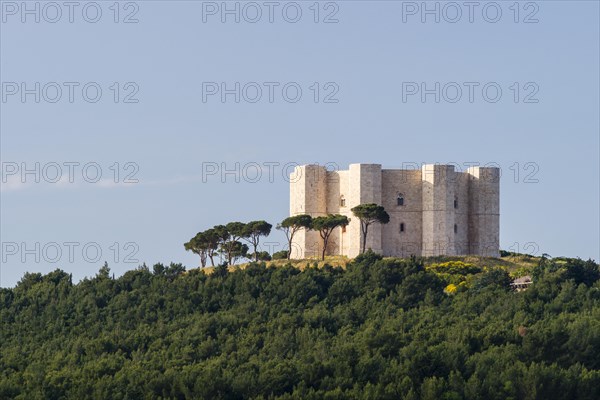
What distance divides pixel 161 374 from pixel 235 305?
43.2 feet

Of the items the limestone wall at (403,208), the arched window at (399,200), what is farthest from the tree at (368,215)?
the arched window at (399,200)

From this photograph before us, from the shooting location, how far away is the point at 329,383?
47.0m

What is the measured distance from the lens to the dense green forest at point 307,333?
46.9 m

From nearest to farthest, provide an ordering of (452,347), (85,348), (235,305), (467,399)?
(467,399) → (452,347) → (85,348) → (235,305)

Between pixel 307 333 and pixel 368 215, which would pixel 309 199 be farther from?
pixel 307 333

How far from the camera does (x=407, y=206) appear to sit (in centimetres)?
6769

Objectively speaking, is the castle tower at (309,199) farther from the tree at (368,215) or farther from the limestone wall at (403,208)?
the limestone wall at (403,208)

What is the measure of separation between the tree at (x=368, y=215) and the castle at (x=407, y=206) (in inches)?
12.9

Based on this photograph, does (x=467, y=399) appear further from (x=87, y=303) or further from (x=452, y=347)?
(x=87, y=303)

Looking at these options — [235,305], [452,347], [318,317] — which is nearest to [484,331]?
[452,347]

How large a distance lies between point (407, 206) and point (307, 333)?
47.9 feet

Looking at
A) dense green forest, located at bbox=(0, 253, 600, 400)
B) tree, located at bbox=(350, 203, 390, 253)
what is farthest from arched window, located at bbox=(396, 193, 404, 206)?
dense green forest, located at bbox=(0, 253, 600, 400)

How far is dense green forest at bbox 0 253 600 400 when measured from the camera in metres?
46.9

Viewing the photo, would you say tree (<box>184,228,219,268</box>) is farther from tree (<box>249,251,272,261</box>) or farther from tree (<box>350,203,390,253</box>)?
tree (<box>350,203,390,253</box>)
